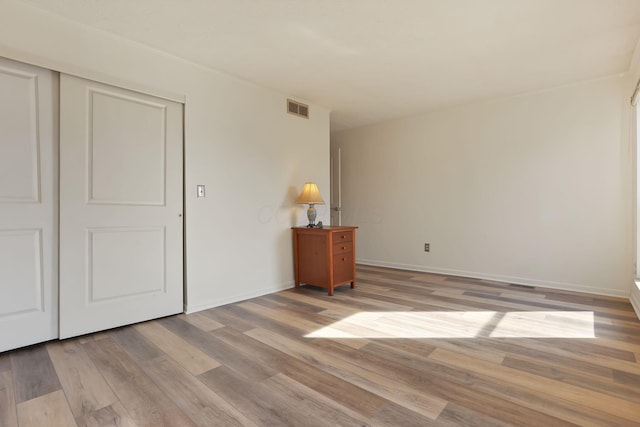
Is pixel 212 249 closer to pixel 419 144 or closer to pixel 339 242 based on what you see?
Answer: pixel 339 242

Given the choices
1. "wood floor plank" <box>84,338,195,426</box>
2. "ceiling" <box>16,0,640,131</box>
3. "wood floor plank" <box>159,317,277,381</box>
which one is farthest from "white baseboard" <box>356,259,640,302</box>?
"wood floor plank" <box>84,338,195,426</box>

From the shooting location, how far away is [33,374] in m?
1.75

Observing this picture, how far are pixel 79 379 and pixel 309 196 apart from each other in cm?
240

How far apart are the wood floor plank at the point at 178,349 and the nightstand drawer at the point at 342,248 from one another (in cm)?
171

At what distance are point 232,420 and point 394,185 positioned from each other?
12.8 feet

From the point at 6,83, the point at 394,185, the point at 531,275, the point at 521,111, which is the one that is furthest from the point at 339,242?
the point at 6,83

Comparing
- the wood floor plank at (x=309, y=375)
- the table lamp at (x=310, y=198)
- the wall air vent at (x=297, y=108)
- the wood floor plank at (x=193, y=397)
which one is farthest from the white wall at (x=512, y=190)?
the wood floor plank at (x=193, y=397)

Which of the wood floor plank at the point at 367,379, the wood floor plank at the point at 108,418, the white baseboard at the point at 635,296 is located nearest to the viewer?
the wood floor plank at the point at 108,418

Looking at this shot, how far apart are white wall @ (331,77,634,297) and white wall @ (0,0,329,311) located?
1.36 meters

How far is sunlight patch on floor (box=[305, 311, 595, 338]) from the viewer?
226cm

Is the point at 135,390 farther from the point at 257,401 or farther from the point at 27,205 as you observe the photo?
the point at 27,205

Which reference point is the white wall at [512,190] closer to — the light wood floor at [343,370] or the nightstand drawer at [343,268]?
the light wood floor at [343,370]

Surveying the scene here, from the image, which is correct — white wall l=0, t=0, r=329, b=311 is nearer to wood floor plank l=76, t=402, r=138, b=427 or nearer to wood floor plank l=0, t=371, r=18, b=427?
wood floor plank l=0, t=371, r=18, b=427

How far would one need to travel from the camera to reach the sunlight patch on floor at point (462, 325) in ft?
7.42
